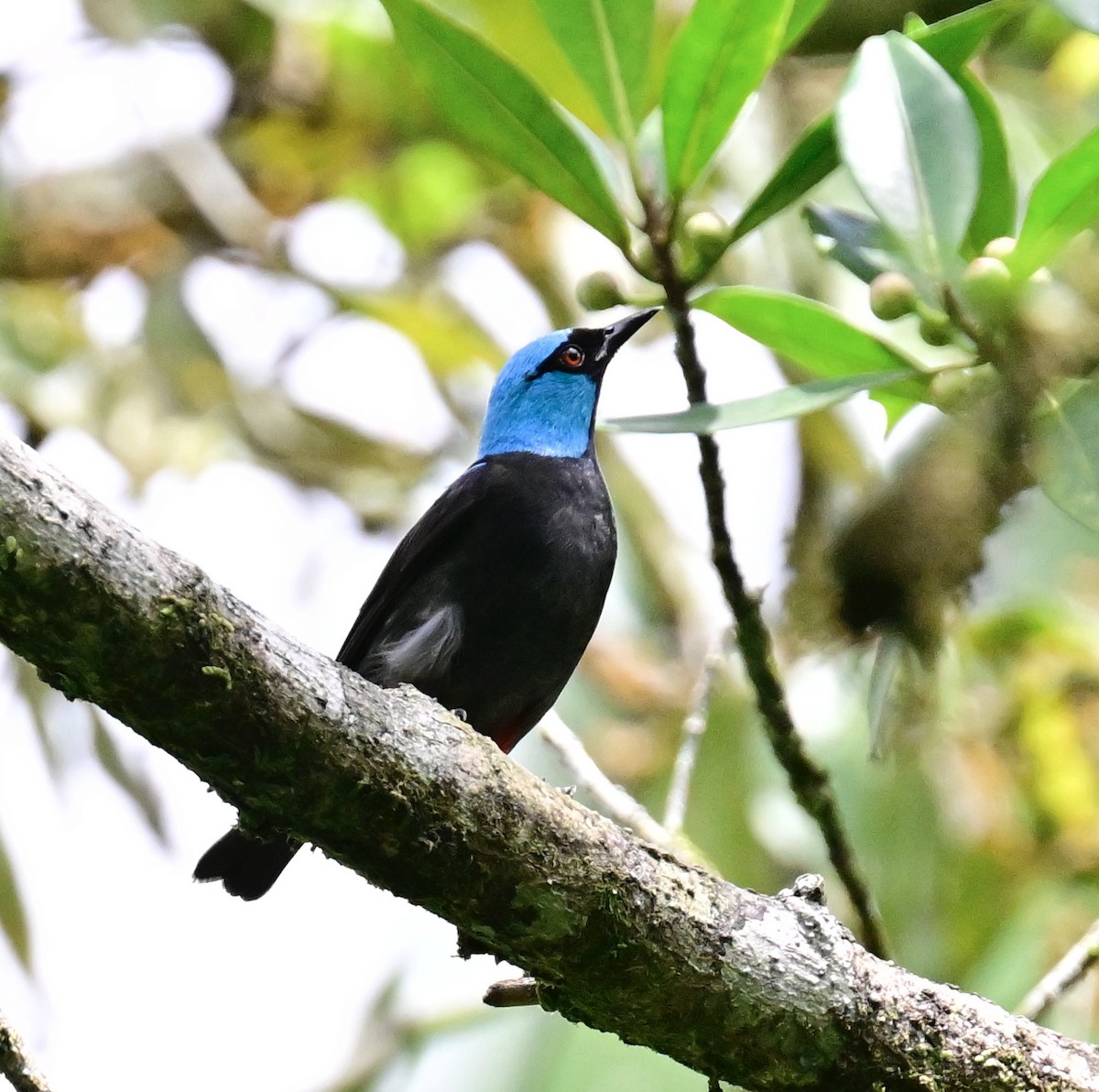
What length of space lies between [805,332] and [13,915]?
3.25 meters

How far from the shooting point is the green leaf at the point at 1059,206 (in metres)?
2.18

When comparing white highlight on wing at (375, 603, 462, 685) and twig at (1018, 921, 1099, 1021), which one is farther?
white highlight on wing at (375, 603, 462, 685)

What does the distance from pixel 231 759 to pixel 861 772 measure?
116 inches

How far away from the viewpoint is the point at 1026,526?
5051mm

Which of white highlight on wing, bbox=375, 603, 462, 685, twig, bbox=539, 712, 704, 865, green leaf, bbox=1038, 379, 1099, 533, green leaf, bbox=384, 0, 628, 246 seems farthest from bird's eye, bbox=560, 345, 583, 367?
green leaf, bbox=1038, 379, 1099, 533

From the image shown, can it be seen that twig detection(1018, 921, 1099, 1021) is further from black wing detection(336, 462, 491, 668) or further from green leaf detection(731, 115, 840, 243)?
black wing detection(336, 462, 491, 668)

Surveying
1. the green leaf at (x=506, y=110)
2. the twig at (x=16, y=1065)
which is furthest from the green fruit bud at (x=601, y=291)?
the twig at (x=16, y=1065)

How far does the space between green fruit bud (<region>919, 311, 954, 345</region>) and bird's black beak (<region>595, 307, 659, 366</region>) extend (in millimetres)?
2374

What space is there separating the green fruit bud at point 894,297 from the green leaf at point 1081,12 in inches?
17.2

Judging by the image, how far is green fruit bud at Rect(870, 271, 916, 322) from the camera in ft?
7.20

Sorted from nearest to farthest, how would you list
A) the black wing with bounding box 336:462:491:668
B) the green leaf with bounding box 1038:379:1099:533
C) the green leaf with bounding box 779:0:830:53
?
the green leaf with bounding box 1038:379:1099:533 → the green leaf with bounding box 779:0:830:53 → the black wing with bounding box 336:462:491:668

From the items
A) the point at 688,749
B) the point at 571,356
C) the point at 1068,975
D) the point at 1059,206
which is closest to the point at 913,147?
the point at 1059,206

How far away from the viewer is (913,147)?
7.29 feet

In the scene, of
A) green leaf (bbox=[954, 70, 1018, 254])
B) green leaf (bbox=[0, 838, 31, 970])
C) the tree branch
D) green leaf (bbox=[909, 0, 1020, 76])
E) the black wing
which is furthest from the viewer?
green leaf (bbox=[0, 838, 31, 970])
